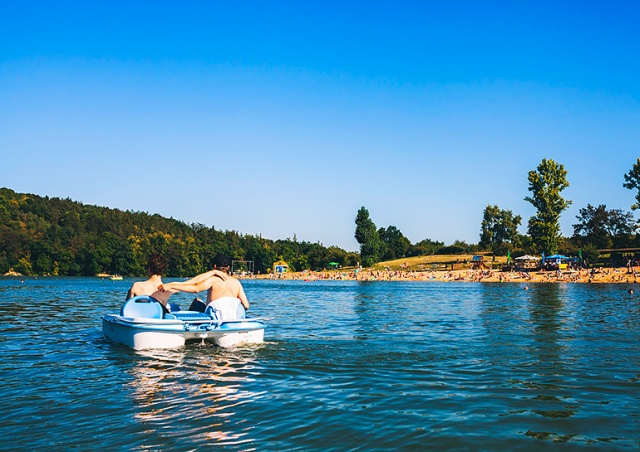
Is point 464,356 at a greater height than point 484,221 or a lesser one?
lesser

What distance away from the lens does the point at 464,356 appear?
13844mm

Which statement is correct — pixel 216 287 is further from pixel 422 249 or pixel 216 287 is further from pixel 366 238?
pixel 422 249

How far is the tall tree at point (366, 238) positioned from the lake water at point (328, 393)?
413 feet

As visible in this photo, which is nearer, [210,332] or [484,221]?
[210,332]

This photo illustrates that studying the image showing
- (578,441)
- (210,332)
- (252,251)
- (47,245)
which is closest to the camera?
(578,441)

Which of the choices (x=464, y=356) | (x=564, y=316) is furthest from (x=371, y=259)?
(x=464, y=356)

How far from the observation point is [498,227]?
129 m

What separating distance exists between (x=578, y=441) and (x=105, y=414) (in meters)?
6.93

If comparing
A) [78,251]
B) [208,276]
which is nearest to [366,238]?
[78,251]

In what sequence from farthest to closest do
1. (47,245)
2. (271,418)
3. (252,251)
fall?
(252,251) < (47,245) < (271,418)

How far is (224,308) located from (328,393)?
18.4 feet

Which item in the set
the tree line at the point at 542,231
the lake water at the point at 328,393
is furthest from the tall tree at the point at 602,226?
the lake water at the point at 328,393

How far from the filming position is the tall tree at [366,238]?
143875mm

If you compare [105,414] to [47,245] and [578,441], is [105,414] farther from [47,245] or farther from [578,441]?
[47,245]
